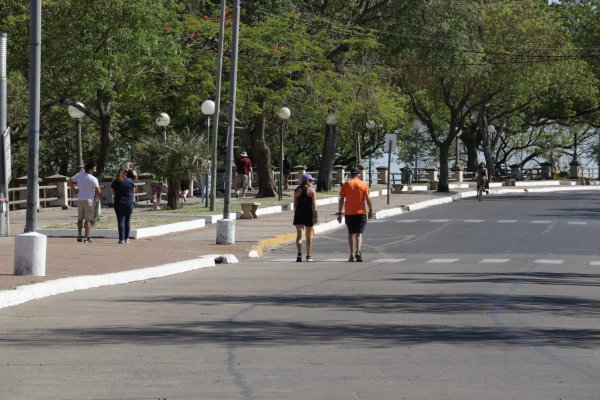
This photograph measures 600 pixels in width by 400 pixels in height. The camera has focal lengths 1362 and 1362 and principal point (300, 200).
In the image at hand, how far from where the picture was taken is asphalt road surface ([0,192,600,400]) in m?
10.3

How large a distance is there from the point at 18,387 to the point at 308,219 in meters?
19.3

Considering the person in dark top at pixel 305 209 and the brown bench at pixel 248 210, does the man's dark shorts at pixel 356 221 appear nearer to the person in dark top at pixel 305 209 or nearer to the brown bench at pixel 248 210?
the person in dark top at pixel 305 209

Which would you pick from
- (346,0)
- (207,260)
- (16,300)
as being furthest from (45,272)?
(346,0)

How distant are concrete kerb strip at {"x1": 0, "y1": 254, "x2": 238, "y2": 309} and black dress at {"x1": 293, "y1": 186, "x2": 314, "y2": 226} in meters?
1.71

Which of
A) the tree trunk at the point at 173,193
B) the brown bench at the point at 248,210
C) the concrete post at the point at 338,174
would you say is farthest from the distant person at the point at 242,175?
the concrete post at the point at 338,174

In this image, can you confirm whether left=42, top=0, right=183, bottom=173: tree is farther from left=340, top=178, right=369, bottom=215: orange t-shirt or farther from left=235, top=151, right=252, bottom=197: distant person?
left=340, top=178, right=369, bottom=215: orange t-shirt

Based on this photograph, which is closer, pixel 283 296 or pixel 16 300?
pixel 16 300

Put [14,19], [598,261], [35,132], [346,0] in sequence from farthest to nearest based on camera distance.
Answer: [346,0]
[14,19]
[598,261]
[35,132]

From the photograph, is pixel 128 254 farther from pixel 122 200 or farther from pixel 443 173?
pixel 443 173

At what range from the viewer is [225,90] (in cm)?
5591

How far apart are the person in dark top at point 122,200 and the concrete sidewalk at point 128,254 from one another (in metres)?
0.43

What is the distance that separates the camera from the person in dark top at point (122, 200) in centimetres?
3164

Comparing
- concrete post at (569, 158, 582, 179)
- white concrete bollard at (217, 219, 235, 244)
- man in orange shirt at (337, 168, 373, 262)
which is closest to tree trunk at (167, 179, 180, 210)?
white concrete bollard at (217, 219, 235, 244)

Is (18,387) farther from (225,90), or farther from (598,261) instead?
(225,90)
